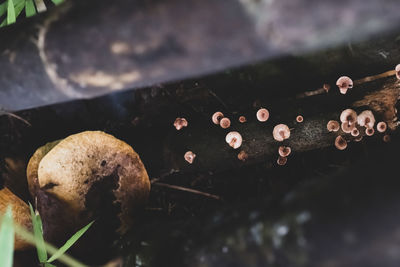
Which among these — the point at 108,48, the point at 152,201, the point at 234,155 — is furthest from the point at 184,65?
the point at 152,201

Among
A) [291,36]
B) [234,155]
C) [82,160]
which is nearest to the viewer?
[291,36]

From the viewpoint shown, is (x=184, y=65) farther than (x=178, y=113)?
No

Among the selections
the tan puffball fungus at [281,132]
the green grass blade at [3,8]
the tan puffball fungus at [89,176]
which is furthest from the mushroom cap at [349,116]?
the green grass blade at [3,8]

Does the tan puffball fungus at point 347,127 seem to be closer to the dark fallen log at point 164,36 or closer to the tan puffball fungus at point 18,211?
the dark fallen log at point 164,36

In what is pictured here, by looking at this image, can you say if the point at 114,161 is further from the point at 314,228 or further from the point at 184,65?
the point at 314,228

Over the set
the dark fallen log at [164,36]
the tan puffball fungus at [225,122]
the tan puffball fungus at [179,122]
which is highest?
the dark fallen log at [164,36]
